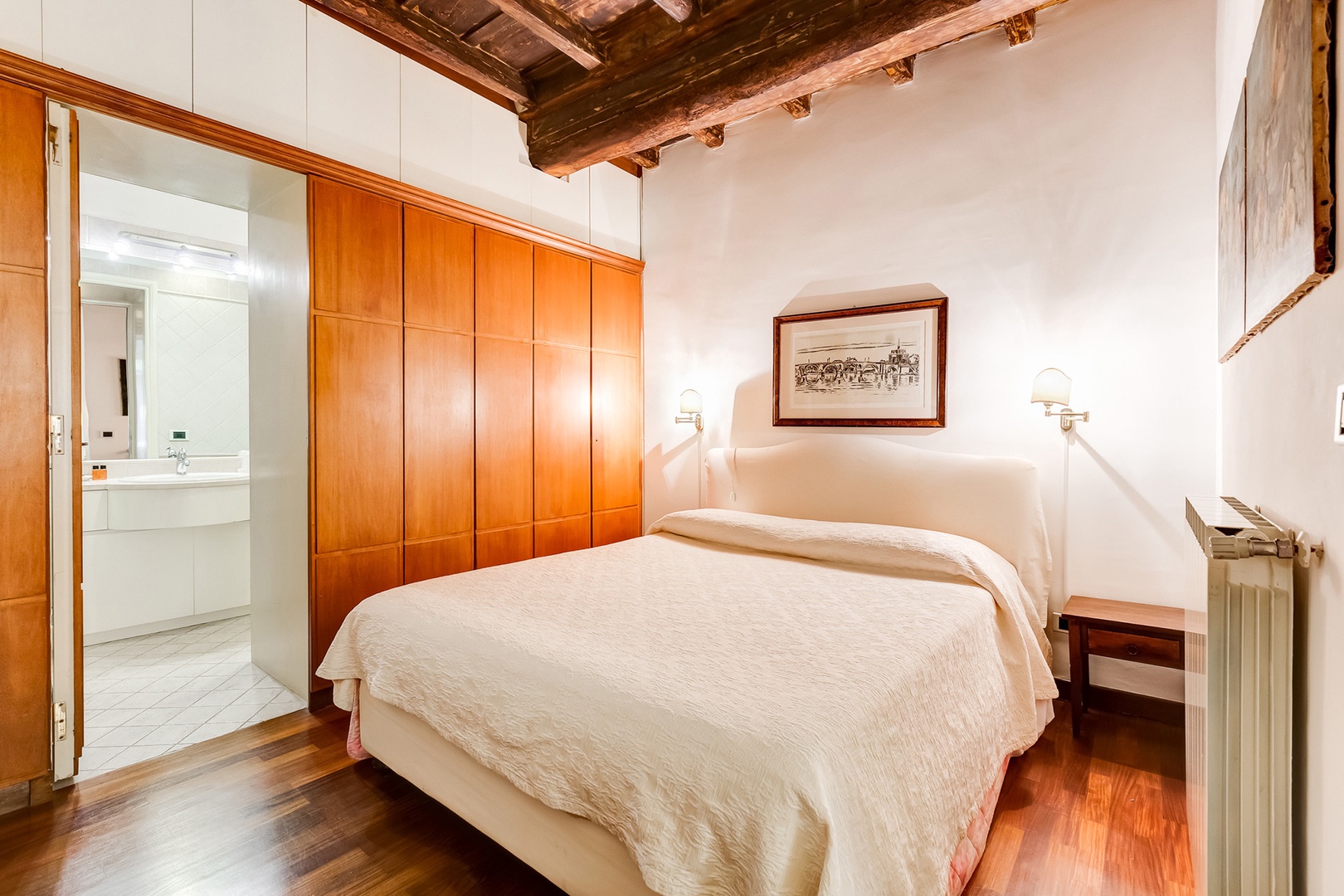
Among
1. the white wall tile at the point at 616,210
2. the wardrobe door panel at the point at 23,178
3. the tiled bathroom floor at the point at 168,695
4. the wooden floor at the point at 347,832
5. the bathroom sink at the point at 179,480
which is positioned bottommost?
the wooden floor at the point at 347,832

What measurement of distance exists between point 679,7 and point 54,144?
2.38 m

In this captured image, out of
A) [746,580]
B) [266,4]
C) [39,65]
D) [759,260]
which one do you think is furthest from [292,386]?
[759,260]

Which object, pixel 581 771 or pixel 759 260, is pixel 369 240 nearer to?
pixel 759 260

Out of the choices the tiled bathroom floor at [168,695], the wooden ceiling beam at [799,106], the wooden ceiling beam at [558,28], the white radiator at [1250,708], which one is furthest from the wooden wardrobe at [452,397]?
the white radiator at [1250,708]

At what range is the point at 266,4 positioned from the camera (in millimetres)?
2633

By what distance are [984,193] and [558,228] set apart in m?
2.42

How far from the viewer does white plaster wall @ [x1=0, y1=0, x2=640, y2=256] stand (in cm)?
222

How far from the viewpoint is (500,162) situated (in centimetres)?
358

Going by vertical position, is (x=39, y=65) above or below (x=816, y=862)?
above

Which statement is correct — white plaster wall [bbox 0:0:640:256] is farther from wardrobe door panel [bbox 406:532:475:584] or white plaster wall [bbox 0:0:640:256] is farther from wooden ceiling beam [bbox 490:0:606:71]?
wardrobe door panel [bbox 406:532:475:584]

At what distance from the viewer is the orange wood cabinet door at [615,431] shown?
13.5 feet

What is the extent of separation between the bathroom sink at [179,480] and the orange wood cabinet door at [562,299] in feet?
6.84

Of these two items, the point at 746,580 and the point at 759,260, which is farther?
the point at 759,260

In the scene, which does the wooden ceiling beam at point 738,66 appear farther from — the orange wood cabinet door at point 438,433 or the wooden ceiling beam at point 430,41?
the orange wood cabinet door at point 438,433
